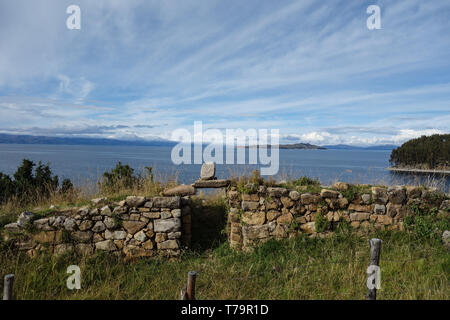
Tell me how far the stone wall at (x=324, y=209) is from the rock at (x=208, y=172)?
1.46 m

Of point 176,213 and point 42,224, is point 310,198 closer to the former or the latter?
point 176,213

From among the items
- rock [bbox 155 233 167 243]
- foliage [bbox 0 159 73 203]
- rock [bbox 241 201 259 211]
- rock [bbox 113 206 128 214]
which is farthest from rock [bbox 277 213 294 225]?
foliage [bbox 0 159 73 203]

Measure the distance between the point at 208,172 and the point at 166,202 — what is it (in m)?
1.87

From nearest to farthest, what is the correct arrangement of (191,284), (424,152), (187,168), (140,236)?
1. (191,284)
2. (140,236)
3. (187,168)
4. (424,152)

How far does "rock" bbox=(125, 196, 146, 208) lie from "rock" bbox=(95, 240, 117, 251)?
37.3 inches

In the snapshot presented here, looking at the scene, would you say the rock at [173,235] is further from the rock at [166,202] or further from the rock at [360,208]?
the rock at [360,208]

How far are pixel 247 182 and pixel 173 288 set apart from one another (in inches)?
123

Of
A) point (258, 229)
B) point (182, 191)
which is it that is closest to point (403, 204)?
point (258, 229)

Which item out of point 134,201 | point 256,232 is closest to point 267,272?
point 256,232

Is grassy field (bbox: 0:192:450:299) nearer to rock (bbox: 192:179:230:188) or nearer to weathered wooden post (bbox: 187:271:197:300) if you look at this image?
weathered wooden post (bbox: 187:271:197:300)

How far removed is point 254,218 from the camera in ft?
23.1

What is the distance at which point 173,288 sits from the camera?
16.9 feet

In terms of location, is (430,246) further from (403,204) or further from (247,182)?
(247,182)

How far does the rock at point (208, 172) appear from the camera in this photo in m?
8.20
